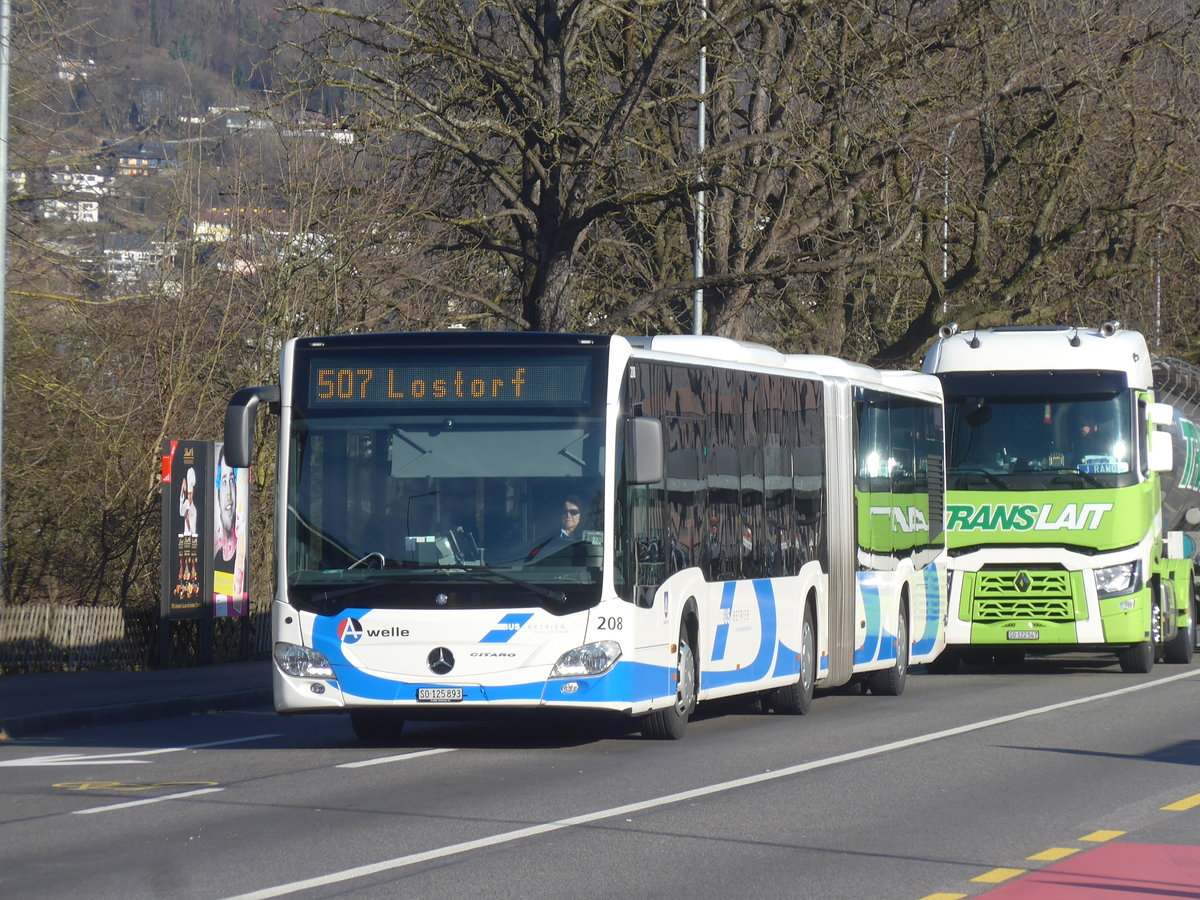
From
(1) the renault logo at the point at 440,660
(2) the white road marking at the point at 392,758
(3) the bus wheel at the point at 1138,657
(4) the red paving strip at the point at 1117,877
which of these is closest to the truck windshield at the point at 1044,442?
(3) the bus wheel at the point at 1138,657

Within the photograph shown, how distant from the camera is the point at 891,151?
26.6m

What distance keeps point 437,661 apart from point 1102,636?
34.9 ft

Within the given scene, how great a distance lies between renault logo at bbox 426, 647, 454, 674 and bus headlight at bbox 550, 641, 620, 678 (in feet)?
2.30

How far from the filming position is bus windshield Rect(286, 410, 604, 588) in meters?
12.8

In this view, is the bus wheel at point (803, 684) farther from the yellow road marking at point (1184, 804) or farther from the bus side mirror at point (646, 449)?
the yellow road marking at point (1184, 804)

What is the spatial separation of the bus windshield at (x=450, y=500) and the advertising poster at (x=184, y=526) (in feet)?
26.6

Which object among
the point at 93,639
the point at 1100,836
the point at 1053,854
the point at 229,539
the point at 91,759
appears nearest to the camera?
the point at 1053,854

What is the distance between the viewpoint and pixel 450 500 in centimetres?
1288

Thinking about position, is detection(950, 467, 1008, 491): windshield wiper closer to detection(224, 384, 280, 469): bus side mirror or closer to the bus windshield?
the bus windshield

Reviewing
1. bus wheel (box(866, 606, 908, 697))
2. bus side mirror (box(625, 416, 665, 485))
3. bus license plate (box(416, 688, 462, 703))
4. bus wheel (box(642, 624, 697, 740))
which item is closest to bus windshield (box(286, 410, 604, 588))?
bus side mirror (box(625, 416, 665, 485))

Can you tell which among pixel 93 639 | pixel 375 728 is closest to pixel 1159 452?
pixel 375 728

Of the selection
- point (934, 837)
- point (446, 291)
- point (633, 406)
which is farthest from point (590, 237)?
point (934, 837)

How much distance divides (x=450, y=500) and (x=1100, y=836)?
5156mm

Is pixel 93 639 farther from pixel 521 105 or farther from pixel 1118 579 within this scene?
pixel 1118 579
